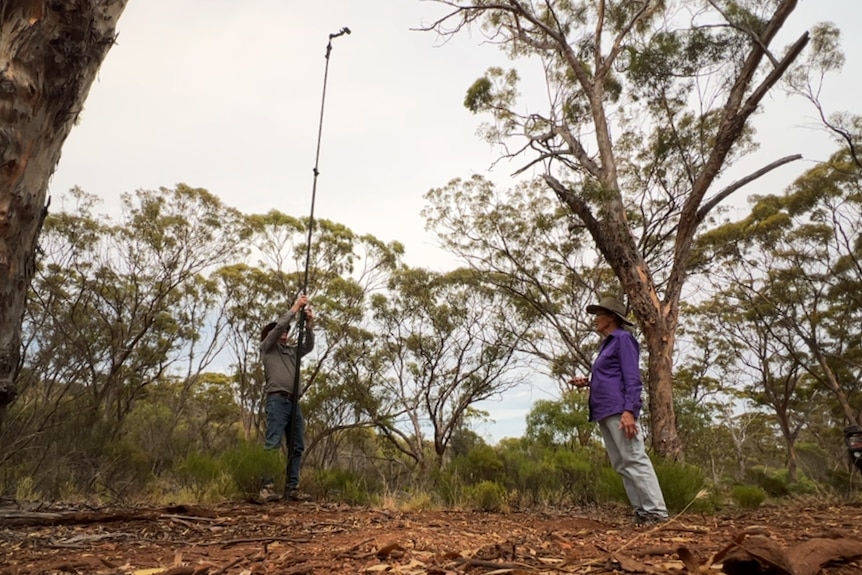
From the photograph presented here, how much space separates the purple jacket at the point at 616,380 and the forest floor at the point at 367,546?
82 cm

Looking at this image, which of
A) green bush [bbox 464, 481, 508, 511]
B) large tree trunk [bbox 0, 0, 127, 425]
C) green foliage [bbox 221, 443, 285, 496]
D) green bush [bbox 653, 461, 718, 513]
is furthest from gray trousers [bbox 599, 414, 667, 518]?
large tree trunk [bbox 0, 0, 127, 425]

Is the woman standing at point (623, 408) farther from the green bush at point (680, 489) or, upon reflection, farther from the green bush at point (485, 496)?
the green bush at point (485, 496)

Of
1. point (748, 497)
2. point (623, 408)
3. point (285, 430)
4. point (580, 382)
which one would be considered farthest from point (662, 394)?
point (285, 430)

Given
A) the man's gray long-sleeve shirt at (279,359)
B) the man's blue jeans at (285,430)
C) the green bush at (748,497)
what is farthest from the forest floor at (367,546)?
the green bush at (748,497)

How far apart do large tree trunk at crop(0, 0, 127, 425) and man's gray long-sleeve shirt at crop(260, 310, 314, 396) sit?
300cm

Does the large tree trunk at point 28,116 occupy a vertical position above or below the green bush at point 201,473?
above

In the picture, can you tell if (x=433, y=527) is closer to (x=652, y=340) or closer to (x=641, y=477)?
(x=641, y=477)

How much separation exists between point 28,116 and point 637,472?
3.99m

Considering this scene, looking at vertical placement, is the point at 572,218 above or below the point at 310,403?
above

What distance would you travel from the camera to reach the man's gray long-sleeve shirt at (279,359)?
524 cm

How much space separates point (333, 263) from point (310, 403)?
4.36 metres

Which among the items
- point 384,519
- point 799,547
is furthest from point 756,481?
point 799,547

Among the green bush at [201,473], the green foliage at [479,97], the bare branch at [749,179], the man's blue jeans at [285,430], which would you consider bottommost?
the green bush at [201,473]

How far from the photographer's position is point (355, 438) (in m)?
18.9
